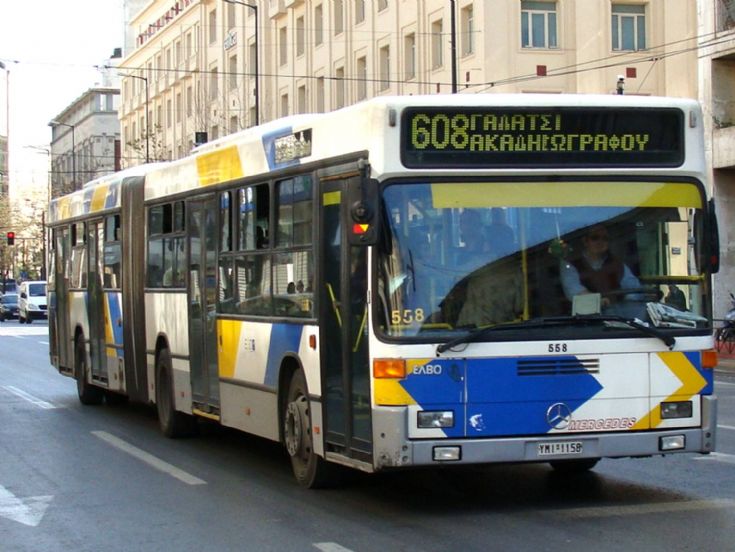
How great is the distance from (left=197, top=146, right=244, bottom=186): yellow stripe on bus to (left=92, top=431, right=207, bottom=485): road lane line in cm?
261

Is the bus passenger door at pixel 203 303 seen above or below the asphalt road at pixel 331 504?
above

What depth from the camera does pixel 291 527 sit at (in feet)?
30.3

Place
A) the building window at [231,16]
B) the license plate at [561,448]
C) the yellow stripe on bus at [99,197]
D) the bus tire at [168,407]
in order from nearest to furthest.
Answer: the license plate at [561,448] → the bus tire at [168,407] → the yellow stripe on bus at [99,197] → the building window at [231,16]

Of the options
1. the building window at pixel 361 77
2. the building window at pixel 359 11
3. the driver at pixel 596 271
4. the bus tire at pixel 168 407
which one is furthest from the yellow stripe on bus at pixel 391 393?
the building window at pixel 359 11

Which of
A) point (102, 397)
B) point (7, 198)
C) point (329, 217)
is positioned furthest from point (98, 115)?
point (329, 217)

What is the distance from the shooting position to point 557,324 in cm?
945

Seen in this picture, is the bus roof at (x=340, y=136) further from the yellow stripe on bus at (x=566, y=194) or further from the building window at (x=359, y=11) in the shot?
the building window at (x=359, y=11)

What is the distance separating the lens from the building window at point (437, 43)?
157 feet

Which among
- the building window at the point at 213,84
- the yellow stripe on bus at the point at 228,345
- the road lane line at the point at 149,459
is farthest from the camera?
the building window at the point at 213,84

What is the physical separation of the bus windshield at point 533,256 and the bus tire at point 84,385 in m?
10.5

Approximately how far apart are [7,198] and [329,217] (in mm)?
114524

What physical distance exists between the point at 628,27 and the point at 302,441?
38.8 metres

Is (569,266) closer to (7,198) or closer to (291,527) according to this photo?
(291,527)

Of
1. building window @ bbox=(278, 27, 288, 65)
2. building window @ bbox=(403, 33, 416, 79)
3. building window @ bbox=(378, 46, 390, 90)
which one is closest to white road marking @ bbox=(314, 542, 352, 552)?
building window @ bbox=(403, 33, 416, 79)
